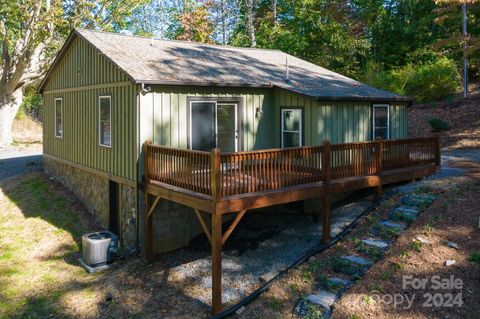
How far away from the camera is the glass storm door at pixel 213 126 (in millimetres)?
10875

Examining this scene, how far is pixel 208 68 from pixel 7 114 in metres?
16.9

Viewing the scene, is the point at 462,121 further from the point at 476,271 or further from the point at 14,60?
the point at 14,60

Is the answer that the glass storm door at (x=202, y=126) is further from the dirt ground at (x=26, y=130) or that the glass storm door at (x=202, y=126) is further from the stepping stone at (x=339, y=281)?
the dirt ground at (x=26, y=130)

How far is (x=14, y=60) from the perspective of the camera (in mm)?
22875

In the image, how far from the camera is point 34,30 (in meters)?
21.1

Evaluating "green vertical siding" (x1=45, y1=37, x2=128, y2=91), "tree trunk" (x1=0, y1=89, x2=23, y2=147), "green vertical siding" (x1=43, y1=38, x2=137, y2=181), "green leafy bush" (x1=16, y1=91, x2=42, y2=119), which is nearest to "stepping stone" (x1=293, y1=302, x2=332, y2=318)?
"green vertical siding" (x1=43, y1=38, x2=137, y2=181)

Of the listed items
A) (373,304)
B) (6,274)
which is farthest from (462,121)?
(6,274)

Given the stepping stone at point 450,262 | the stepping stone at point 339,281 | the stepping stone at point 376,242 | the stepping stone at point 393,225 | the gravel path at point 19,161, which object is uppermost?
the gravel path at point 19,161

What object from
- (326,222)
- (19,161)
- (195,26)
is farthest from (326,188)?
(195,26)

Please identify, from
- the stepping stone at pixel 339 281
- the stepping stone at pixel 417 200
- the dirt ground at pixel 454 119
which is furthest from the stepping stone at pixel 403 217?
the dirt ground at pixel 454 119

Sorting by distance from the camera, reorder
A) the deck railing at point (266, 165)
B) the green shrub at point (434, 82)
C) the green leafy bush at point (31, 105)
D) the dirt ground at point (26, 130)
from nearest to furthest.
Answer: the deck railing at point (266, 165)
the green shrub at point (434, 82)
the dirt ground at point (26, 130)
the green leafy bush at point (31, 105)

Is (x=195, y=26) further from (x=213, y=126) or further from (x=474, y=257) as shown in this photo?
(x=474, y=257)

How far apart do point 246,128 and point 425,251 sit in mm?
5633

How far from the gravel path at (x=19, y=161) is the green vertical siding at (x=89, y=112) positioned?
1621 mm
